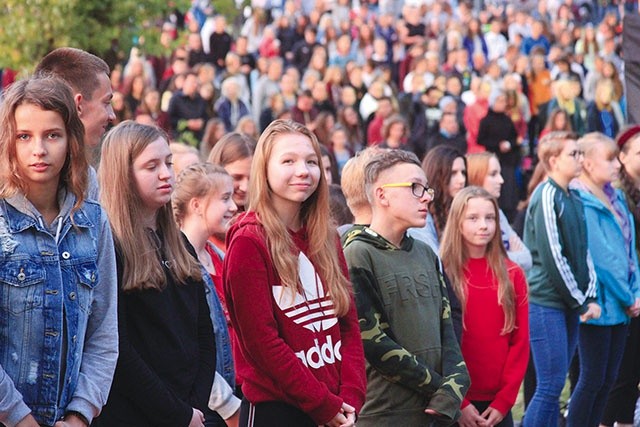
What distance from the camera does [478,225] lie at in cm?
667

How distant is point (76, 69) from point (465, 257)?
2.72 meters

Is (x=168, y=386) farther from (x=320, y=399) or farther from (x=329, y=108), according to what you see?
(x=329, y=108)

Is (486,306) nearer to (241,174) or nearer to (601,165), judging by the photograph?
(241,174)

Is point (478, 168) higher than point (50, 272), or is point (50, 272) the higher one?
point (478, 168)

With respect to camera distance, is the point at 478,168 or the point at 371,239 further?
the point at 478,168

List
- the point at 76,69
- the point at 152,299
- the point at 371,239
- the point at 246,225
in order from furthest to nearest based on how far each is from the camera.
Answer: the point at 371,239 < the point at 246,225 < the point at 76,69 < the point at 152,299

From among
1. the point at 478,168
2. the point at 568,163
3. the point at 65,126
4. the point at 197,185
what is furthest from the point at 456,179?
the point at 65,126

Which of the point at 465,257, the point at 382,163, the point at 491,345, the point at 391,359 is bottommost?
the point at 491,345

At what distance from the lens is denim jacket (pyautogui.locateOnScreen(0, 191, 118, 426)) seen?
3746 millimetres

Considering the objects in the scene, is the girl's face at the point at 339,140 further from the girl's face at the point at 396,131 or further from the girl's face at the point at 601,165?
the girl's face at the point at 601,165

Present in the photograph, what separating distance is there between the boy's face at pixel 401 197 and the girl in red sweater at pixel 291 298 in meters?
0.71

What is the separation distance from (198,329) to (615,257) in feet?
13.7

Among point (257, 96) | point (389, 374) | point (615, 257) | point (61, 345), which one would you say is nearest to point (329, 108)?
point (257, 96)

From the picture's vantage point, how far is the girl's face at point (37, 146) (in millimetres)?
3867
